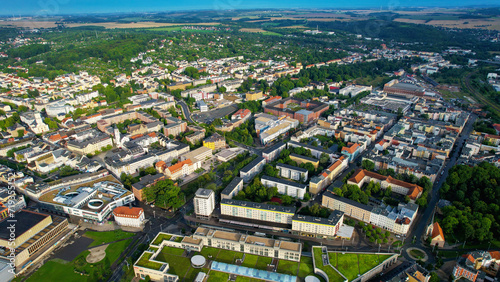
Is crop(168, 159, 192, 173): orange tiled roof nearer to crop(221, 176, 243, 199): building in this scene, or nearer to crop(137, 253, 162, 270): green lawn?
crop(221, 176, 243, 199): building

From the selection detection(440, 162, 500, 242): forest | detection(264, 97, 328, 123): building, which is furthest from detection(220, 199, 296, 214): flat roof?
detection(264, 97, 328, 123): building

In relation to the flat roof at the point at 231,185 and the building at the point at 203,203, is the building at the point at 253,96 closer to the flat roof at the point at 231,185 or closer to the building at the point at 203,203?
the flat roof at the point at 231,185

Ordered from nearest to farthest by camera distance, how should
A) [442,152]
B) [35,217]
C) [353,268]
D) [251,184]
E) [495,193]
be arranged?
1. [353,268]
2. [35,217]
3. [495,193]
4. [251,184]
5. [442,152]

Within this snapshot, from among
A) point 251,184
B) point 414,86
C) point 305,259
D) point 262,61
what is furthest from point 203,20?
point 305,259

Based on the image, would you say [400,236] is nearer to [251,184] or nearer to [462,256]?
[462,256]

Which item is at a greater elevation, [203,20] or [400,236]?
[203,20]

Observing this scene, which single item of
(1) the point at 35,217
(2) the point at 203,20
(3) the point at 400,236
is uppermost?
(2) the point at 203,20

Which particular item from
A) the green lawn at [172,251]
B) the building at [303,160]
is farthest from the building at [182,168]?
the building at [303,160]

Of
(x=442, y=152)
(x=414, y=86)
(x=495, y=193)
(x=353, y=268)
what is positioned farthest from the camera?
(x=414, y=86)
